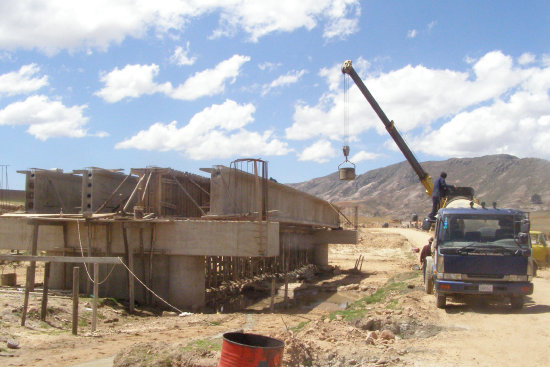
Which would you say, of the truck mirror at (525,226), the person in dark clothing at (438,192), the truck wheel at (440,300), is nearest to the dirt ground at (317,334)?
the truck wheel at (440,300)

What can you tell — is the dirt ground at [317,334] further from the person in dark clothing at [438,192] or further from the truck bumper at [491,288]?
the person in dark clothing at [438,192]

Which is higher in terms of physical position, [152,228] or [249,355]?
[152,228]

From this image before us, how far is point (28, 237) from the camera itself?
2052cm

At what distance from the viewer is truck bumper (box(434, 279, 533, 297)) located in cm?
1165

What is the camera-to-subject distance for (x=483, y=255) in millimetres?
11828

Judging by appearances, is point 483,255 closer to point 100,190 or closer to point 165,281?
Result: point 165,281

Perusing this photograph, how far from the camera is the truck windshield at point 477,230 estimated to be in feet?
40.0

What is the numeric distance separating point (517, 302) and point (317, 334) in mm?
5548

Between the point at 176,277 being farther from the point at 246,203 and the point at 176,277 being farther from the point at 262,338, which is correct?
the point at 262,338

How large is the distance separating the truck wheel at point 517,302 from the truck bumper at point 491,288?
525mm

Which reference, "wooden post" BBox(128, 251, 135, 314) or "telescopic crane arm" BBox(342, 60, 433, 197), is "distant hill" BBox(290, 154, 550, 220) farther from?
"wooden post" BBox(128, 251, 135, 314)

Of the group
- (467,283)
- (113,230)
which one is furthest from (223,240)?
(467,283)

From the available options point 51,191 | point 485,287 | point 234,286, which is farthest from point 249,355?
point 51,191

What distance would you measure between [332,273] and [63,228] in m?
19.7
